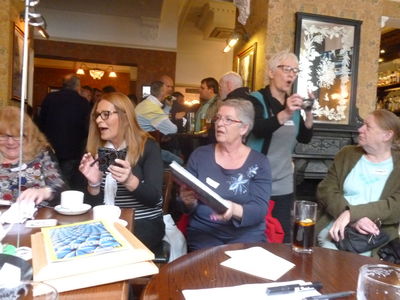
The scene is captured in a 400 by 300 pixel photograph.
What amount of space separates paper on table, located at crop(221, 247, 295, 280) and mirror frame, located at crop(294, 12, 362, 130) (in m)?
3.00

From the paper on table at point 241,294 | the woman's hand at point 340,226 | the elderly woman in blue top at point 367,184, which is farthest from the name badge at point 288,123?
the paper on table at point 241,294

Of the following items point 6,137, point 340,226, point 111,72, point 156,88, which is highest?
point 111,72

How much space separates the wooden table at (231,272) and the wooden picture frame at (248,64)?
3.15 m

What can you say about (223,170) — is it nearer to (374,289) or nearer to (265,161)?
(265,161)

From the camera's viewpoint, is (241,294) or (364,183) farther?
(364,183)

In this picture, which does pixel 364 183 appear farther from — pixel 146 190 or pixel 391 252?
pixel 146 190

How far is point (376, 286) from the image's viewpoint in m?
0.73

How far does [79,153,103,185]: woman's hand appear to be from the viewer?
1.67 meters

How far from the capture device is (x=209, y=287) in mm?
945

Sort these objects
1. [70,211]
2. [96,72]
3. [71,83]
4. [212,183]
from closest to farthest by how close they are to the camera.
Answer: [70,211] < [212,183] < [71,83] < [96,72]

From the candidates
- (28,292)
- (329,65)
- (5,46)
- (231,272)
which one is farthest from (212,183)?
(5,46)

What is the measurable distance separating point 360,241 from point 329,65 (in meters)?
2.61

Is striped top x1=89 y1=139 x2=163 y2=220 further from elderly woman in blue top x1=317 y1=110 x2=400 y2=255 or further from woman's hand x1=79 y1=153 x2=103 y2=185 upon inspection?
elderly woman in blue top x1=317 y1=110 x2=400 y2=255

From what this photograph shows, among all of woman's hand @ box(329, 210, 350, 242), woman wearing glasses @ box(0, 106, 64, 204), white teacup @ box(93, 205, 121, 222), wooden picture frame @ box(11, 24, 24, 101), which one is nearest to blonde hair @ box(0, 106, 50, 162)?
woman wearing glasses @ box(0, 106, 64, 204)
